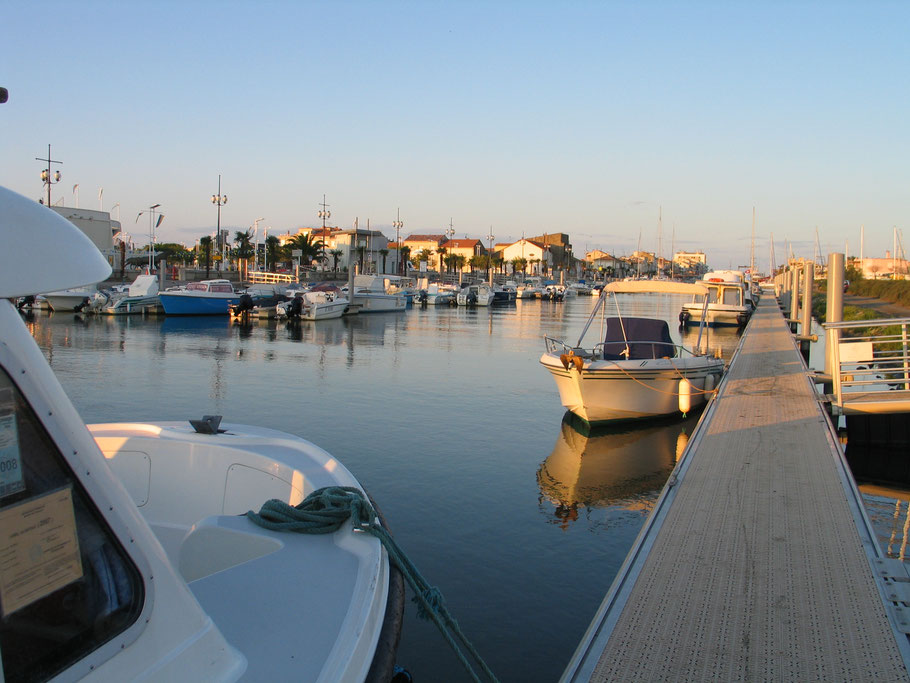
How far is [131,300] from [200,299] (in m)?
3.91

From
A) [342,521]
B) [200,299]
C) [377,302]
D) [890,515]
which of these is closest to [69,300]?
[200,299]

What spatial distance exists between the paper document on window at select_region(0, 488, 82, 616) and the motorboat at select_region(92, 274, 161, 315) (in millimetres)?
41095

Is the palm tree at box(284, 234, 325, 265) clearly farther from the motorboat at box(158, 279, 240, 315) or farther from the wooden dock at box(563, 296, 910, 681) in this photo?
the wooden dock at box(563, 296, 910, 681)

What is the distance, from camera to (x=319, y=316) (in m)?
38.6

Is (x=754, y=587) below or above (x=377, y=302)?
below

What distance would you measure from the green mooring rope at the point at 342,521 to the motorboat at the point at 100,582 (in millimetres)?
140

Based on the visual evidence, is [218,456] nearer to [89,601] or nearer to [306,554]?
[306,554]

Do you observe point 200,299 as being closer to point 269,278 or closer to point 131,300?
point 131,300

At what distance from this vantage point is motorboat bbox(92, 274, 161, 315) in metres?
39.2

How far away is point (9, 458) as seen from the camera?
2.01 m

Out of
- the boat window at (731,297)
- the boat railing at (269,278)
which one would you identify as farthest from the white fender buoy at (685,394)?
the boat railing at (269,278)

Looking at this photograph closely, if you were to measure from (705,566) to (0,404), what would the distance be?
187 inches

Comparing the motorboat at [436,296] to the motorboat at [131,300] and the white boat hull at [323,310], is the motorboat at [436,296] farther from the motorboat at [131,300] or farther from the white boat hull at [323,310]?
the motorboat at [131,300]

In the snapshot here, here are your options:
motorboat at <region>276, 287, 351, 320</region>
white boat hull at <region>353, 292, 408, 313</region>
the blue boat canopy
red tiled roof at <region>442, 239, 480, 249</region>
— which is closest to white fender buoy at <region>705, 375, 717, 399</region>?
the blue boat canopy
